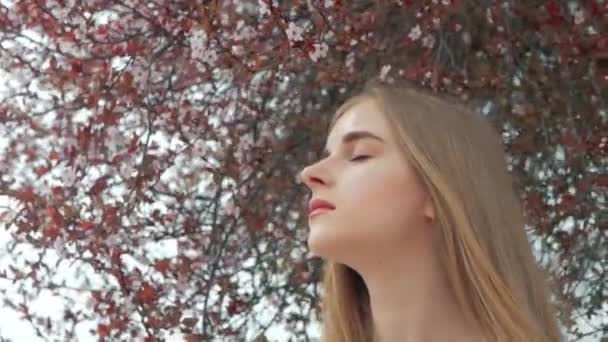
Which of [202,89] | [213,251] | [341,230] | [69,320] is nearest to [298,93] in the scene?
[202,89]

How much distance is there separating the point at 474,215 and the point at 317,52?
2.22 feet

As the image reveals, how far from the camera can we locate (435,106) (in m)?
1.57

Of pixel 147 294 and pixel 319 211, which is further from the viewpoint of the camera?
pixel 147 294

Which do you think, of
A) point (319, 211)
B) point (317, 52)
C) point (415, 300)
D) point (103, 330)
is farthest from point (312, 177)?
point (103, 330)

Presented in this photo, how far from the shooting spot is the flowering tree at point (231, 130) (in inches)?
85.8

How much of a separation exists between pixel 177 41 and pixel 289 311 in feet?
2.05

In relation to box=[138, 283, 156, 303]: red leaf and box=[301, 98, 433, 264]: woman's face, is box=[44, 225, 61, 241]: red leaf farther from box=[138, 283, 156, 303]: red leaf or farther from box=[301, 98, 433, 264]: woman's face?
box=[301, 98, 433, 264]: woman's face

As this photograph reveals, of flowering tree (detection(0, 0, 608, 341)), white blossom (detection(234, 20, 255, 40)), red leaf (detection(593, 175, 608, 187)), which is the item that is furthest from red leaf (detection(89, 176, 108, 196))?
red leaf (detection(593, 175, 608, 187))

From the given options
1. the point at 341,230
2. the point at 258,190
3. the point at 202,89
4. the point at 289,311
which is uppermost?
the point at 202,89

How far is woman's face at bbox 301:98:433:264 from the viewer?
56.3 inches

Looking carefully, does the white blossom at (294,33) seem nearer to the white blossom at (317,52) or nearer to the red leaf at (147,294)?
the white blossom at (317,52)

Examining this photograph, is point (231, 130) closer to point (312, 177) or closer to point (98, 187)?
point (98, 187)

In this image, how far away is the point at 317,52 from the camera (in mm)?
2066

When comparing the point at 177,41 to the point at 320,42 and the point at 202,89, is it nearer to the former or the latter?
the point at 202,89
